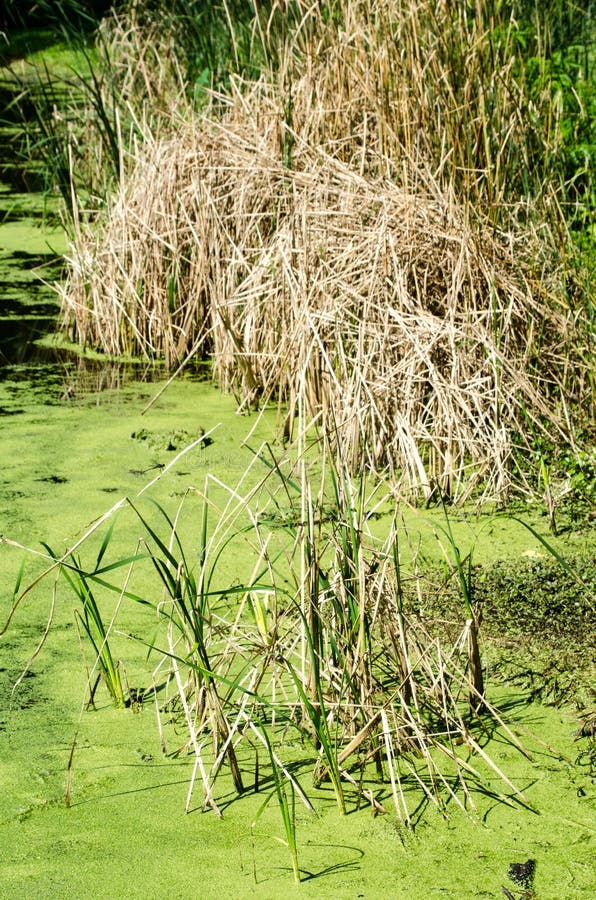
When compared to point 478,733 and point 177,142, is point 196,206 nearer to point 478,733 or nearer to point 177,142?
point 177,142

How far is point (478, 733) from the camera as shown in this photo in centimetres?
205

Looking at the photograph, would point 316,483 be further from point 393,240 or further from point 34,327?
point 34,327

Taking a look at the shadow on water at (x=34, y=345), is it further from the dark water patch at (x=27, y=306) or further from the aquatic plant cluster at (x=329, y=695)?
the aquatic plant cluster at (x=329, y=695)

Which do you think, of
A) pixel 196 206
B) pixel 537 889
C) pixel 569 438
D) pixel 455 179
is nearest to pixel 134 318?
pixel 196 206

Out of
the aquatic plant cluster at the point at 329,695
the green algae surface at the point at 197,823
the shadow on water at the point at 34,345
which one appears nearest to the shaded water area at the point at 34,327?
the shadow on water at the point at 34,345

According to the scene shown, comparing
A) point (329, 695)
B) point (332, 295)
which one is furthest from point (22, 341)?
point (329, 695)

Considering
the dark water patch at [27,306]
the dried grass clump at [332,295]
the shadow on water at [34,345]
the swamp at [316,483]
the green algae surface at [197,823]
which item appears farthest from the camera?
the dark water patch at [27,306]

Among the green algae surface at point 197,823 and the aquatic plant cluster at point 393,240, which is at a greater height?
the aquatic plant cluster at point 393,240

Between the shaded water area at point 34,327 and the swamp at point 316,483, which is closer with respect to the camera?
the swamp at point 316,483

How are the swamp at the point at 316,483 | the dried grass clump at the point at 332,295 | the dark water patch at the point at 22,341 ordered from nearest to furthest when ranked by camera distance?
the swamp at the point at 316,483
the dried grass clump at the point at 332,295
the dark water patch at the point at 22,341

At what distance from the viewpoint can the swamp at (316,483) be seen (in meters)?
1.82

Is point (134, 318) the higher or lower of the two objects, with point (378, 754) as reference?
higher

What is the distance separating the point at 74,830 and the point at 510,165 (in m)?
2.31

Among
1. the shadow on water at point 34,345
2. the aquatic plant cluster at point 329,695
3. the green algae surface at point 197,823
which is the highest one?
the shadow on water at point 34,345
